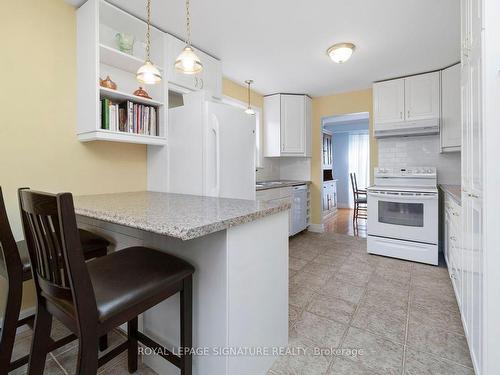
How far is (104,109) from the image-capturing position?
1975mm

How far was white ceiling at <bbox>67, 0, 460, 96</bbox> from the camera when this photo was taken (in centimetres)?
203

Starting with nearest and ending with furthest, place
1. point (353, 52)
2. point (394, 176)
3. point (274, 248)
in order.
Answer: point (274, 248) → point (353, 52) → point (394, 176)

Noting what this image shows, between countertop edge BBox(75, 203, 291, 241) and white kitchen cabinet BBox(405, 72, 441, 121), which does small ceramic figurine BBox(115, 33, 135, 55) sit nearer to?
countertop edge BBox(75, 203, 291, 241)

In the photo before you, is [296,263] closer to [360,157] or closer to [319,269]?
[319,269]

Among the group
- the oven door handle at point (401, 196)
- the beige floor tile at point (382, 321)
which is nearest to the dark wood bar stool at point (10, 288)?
the beige floor tile at point (382, 321)

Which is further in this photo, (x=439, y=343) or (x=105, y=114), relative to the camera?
(x=105, y=114)

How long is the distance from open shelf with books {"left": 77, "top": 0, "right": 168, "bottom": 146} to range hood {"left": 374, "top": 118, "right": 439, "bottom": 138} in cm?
298

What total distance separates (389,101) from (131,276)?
387 cm

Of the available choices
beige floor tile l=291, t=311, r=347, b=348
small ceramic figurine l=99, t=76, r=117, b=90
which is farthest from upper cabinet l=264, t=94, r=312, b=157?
beige floor tile l=291, t=311, r=347, b=348

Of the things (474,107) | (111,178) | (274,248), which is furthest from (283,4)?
(111,178)

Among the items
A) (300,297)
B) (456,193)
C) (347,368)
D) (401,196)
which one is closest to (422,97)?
(401,196)

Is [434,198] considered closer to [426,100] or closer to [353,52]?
[426,100]

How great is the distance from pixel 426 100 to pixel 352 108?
3.50 ft

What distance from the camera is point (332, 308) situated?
2.00 meters
